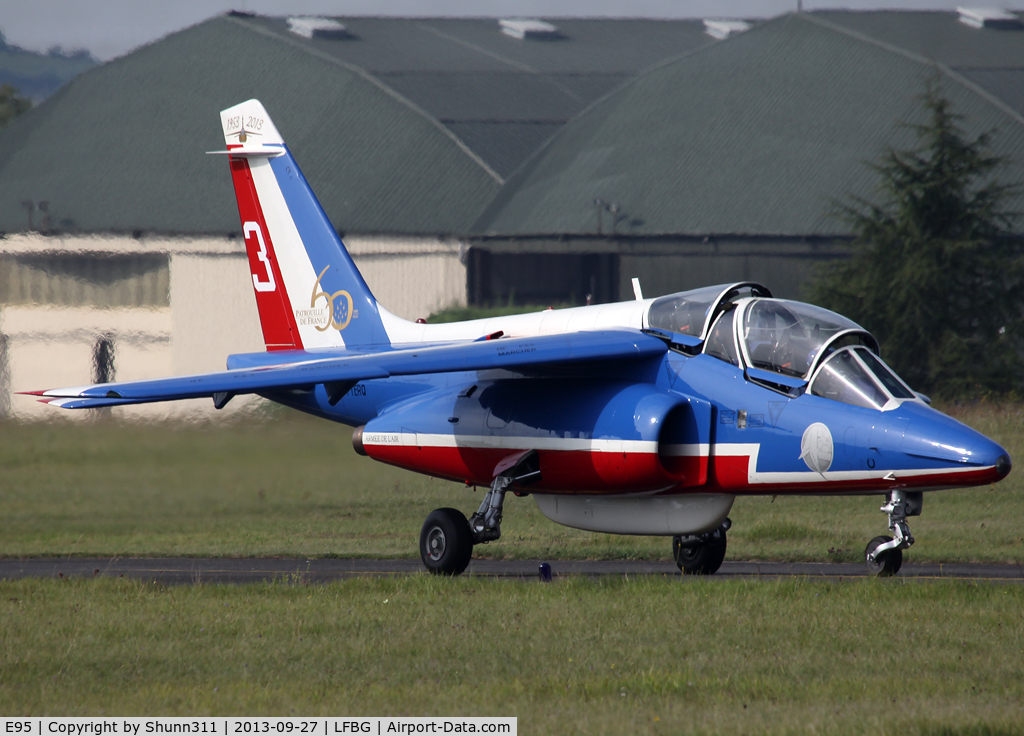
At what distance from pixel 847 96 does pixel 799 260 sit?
876cm

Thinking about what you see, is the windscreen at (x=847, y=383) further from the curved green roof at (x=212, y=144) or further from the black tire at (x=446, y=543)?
the curved green roof at (x=212, y=144)

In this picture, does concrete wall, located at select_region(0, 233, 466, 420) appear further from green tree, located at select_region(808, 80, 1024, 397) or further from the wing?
green tree, located at select_region(808, 80, 1024, 397)

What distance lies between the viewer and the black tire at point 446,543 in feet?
48.7

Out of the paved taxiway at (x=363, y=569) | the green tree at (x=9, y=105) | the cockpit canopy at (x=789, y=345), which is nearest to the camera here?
the cockpit canopy at (x=789, y=345)

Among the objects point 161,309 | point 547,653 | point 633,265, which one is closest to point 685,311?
point 547,653

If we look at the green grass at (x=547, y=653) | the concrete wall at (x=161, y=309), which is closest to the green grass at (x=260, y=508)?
the concrete wall at (x=161, y=309)

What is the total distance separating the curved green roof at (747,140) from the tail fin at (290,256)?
27.8 meters

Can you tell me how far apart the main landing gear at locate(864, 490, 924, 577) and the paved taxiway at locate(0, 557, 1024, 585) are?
923 mm

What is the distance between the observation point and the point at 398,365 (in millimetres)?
13953

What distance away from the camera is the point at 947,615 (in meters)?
11.0

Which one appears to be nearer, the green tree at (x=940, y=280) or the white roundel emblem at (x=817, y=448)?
the white roundel emblem at (x=817, y=448)

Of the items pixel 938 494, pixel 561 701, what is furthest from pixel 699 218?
pixel 561 701

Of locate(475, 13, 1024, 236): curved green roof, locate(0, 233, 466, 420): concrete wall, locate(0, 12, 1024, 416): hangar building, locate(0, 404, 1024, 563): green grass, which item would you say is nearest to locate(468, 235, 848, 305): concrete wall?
locate(0, 12, 1024, 416): hangar building

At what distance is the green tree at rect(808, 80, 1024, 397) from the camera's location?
38.7 m
